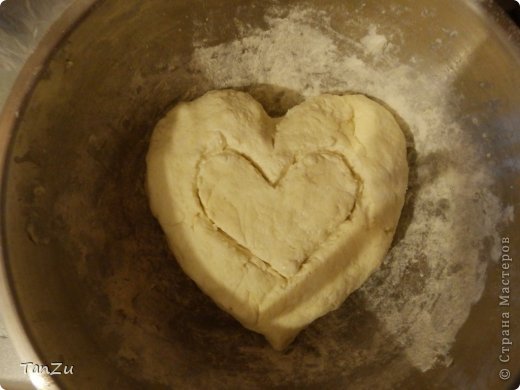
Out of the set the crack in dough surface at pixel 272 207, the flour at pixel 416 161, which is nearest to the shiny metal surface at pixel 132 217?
the flour at pixel 416 161

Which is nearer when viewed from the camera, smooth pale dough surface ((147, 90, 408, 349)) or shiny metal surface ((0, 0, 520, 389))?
shiny metal surface ((0, 0, 520, 389))

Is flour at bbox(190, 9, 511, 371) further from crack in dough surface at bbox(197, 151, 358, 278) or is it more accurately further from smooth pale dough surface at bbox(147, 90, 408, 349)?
crack in dough surface at bbox(197, 151, 358, 278)

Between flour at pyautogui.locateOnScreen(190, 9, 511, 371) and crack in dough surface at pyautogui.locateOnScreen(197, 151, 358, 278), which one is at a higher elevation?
flour at pyautogui.locateOnScreen(190, 9, 511, 371)

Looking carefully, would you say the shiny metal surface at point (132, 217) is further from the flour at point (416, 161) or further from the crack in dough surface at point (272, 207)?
the crack in dough surface at point (272, 207)

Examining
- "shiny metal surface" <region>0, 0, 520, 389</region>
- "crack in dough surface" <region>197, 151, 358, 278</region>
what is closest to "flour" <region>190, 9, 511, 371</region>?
"shiny metal surface" <region>0, 0, 520, 389</region>

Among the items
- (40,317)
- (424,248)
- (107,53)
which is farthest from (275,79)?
(40,317)

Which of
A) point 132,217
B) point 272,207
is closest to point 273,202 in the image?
point 272,207
